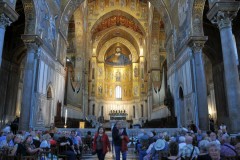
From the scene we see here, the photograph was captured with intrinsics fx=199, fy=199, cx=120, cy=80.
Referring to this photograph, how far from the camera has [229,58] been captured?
314 inches

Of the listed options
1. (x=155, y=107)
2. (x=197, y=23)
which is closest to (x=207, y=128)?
(x=197, y=23)

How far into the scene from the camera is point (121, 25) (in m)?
34.3

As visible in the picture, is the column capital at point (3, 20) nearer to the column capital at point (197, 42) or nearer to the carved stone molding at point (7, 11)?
the carved stone molding at point (7, 11)

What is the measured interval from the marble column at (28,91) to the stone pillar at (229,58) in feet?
32.0

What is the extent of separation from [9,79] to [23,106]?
6.25m

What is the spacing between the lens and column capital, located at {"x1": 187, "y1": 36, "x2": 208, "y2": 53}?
1166 cm

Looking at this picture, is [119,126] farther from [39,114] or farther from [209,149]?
[39,114]

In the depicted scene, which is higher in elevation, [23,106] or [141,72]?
[141,72]

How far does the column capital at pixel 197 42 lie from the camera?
11.7m

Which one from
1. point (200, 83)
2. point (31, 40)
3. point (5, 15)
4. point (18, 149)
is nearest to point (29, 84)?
point (31, 40)

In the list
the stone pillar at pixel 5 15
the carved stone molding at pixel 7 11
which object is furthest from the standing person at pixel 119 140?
the carved stone molding at pixel 7 11

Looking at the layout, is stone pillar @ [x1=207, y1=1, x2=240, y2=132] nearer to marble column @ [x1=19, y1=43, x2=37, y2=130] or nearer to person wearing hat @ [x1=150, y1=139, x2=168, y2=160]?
person wearing hat @ [x1=150, y1=139, x2=168, y2=160]

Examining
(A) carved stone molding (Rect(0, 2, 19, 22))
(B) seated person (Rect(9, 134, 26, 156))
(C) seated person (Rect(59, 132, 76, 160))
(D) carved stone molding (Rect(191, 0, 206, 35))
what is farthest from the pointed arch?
(D) carved stone molding (Rect(191, 0, 206, 35))

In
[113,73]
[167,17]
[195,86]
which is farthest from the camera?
[113,73]
